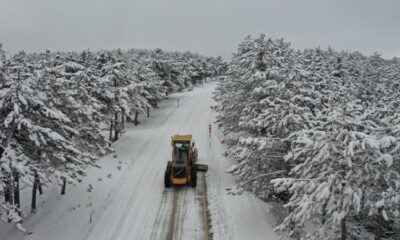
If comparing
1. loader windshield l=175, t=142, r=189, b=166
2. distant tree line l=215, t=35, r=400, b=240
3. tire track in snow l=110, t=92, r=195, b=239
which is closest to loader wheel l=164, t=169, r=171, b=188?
loader windshield l=175, t=142, r=189, b=166

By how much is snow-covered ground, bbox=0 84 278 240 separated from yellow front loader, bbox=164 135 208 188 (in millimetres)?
590

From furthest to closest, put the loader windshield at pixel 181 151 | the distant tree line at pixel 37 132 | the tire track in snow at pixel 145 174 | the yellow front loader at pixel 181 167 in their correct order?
the loader windshield at pixel 181 151 → the yellow front loader at pixel 181 167 → the tire track in snow at pixel 145 174 → the distant tree line at pixel 37 132

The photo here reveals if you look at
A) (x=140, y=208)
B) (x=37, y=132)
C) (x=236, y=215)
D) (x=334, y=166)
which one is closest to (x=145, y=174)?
(x=140, y=208)

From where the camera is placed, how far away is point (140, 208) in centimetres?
1889

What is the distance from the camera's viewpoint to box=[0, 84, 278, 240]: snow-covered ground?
16.2 meters

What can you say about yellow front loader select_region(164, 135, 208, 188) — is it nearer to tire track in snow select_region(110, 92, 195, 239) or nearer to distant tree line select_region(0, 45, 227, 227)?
tire track in snow select_region(110, 92, 195, 239)

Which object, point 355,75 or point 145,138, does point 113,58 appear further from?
point 355,75

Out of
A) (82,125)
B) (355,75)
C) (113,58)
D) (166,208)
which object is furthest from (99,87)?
(355,75)

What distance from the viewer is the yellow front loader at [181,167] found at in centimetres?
2155

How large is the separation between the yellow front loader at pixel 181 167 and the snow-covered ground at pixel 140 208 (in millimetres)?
590

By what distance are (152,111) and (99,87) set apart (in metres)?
24.0

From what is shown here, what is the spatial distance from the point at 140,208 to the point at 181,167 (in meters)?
3.82

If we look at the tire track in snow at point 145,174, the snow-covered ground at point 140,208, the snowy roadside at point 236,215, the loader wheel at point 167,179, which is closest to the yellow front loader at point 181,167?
the loader wheel at point 167,179

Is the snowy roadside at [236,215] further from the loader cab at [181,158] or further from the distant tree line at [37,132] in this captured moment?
the distant tree line at [37,132]
